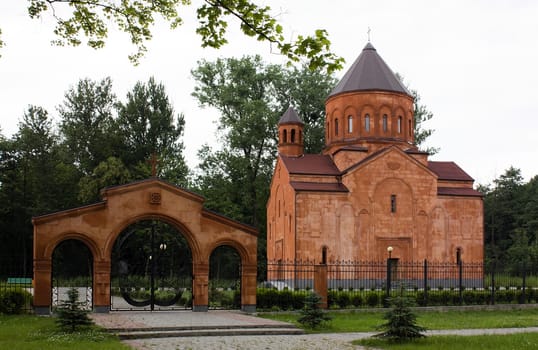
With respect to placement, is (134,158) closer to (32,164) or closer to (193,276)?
(32,164)

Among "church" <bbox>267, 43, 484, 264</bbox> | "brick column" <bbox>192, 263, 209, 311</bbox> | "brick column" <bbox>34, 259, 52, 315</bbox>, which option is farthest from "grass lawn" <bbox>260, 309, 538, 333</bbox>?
"church" <bbox>267, 43, 484, 264</bbox>

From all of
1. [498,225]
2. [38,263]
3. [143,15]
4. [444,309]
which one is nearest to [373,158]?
[444,309]

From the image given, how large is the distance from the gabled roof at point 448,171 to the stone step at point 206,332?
25.8m

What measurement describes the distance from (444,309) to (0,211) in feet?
108

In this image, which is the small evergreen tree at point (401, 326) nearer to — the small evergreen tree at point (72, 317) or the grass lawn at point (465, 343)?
the grass lawn at point (465, 343)

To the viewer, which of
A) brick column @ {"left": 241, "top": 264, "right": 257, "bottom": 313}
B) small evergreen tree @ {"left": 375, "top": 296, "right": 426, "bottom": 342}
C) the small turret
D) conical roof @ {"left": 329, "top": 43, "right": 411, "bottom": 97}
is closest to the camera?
small evergreen tree @ {"left": 375, "top": 296, "right": 426, "bottom": 342}

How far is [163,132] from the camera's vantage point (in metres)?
54.5

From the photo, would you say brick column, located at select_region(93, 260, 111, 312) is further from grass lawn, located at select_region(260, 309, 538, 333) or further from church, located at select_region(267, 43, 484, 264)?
church, located at select_region(267, 43, 484, 264)

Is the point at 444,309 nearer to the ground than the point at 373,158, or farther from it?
nearer to the ground

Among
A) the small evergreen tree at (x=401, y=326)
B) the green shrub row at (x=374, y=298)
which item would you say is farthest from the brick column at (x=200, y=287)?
A: the small evergreen tree at (x=401, y=326)

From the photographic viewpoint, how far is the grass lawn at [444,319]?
1758 cm

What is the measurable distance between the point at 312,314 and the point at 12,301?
9085 mm

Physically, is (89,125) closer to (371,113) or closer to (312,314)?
(371,113)

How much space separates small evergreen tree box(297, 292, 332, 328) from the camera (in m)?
17.0
